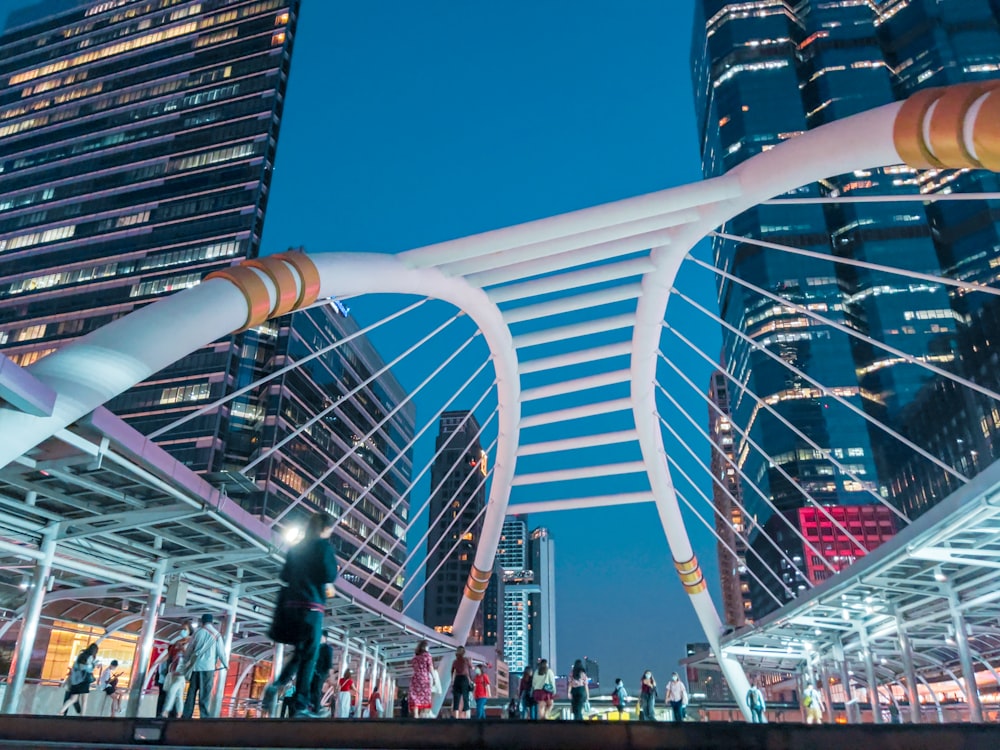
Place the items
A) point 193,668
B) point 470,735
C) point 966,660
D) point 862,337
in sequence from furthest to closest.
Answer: point 966,660 < point 862,337 < point 193,668 < point 470,735

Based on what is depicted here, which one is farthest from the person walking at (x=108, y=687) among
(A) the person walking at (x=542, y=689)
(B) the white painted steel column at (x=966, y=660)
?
(B) the white painted steel column at (x=966, y=660)

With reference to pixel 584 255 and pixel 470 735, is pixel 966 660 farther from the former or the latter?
pixel 470 735

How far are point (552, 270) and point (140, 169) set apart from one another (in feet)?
275

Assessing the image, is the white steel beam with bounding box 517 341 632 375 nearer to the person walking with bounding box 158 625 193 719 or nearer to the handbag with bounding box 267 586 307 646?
the person walking with bounding box 158 625 193 719

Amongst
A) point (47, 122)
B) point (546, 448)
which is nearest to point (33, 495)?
point (546, 448)

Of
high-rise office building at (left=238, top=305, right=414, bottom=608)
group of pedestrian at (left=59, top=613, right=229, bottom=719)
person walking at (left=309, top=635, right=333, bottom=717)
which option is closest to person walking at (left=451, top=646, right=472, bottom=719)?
group of pedestrian at (left=59, top=613, right=229, bottom=719)

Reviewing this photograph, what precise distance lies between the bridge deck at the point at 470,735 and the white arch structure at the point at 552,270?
309cm

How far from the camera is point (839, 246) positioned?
119m

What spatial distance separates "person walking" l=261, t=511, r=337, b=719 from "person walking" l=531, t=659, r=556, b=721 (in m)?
9.88

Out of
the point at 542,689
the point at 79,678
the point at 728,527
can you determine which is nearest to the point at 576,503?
the point at 542,689

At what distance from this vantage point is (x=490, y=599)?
17962 centimetres

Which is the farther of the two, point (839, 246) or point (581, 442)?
point (839, 246)

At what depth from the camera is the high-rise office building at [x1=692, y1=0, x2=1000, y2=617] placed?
102938 millimetres

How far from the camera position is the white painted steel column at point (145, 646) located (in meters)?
12.4
